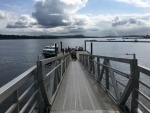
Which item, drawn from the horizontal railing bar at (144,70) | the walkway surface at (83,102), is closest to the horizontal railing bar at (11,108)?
the horizontal railing bar at (144,70)

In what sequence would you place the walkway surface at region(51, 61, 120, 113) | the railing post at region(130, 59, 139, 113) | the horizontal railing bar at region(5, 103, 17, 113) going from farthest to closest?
the walkway surface at region(51, 61, 120, 113) → the railing post at region(130, 59, 139, 113) → the horizontal railing bar at region(5, 103, 17, 113)

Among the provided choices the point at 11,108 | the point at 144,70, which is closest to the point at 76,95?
the point at 144,70

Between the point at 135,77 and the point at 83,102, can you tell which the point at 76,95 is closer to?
the point at 83,102

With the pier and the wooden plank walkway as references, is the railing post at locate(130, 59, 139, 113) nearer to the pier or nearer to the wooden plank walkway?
the pier

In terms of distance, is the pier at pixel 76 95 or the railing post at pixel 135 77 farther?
the railing post at pixel 135 77

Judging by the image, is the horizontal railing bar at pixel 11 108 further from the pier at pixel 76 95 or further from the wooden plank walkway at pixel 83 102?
the wooden plank walkway at pixel 83 102

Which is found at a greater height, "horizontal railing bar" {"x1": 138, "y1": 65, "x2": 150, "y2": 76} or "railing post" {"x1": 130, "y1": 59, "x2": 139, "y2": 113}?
"horizontal railing bar" {"x1": 138, "y1": 65, "x2": 150, "y2": 76}

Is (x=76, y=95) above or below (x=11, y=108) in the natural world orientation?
below

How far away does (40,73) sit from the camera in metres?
5.48

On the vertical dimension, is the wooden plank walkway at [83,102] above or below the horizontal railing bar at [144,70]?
below

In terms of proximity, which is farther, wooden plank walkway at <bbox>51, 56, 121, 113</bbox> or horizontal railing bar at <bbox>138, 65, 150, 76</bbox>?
wooden plank walkway at <bbox>51, 56, 121, 113</bbox>

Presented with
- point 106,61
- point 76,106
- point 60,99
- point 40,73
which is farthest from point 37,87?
point 106,61

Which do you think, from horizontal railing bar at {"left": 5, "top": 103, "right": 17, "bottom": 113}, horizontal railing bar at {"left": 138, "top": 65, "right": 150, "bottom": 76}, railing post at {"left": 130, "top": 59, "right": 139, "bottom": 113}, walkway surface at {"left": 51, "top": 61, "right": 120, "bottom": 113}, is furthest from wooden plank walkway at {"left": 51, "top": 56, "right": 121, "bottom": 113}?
horizontal railing bar at {"left": 5, "top": 103, "right": 17, "bottom": 113}

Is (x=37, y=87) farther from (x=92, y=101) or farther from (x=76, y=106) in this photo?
(x=92, y=101)
